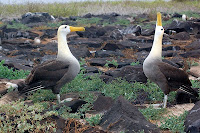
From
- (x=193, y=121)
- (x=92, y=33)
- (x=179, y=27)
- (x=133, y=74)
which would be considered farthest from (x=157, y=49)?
(x=179, y=27)

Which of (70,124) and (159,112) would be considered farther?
(159,112)

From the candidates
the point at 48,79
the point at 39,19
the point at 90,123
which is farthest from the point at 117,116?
the point at 39,19

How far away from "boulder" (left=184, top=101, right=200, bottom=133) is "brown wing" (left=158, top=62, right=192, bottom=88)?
0.87 m

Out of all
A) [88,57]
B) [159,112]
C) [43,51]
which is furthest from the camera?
[43,51]

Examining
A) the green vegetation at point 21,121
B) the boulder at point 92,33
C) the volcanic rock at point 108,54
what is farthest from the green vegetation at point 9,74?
the boulder at point 92,33

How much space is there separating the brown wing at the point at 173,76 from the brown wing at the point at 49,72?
1.50m

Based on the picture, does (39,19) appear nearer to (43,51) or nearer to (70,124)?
(43,51)

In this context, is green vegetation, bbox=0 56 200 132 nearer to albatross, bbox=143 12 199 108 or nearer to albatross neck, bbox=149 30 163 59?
albatross, bbox=143 12 199 108

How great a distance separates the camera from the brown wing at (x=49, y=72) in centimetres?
457

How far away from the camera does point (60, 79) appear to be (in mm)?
4609

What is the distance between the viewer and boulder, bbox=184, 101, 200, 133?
308cm

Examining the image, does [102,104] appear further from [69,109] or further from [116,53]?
[116,53]

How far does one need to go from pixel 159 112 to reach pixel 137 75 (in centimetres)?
162

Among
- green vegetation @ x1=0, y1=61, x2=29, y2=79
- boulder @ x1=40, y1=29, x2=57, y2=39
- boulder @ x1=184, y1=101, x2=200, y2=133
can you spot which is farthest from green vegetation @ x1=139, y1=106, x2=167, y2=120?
boulder @ x1=40, y1=29, x2=57, y2=39
